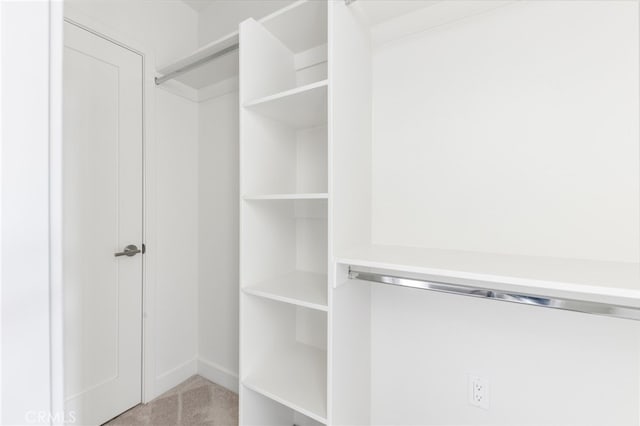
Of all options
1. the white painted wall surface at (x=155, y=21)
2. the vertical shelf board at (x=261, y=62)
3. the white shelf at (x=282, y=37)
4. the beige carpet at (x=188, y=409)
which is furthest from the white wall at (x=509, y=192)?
the white painted wall surface at (x=155, y=21)

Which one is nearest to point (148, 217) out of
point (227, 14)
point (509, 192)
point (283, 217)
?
point (283, 217)

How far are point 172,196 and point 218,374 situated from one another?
4.12 ft

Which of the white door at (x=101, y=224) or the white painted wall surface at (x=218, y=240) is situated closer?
the white door at (x=101, y=224)

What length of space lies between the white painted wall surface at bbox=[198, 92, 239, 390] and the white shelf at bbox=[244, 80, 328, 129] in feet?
2.06

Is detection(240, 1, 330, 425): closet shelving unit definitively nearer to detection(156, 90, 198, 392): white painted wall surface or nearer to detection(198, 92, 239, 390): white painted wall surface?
detection(198, 92, 239, 390): white painted wall surface

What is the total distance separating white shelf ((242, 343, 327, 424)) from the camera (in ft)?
3.91

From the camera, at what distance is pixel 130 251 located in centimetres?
177

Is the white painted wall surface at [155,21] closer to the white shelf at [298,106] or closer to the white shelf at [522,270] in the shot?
the white shelf at [298,106]

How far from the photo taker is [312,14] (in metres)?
1.31

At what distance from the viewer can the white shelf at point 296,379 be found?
3.91 ft

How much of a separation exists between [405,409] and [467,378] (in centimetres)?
33

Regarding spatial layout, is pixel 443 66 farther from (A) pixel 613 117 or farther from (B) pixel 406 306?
(B) pixel 406 306

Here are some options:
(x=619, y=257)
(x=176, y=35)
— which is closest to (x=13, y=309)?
(x=619, y=257)

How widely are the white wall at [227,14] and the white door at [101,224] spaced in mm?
586
